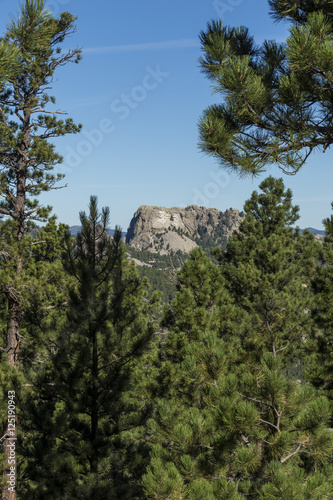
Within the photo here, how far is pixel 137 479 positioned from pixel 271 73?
7684 millimetres

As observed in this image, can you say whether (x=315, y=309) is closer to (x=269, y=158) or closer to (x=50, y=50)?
(x=269, y=158)

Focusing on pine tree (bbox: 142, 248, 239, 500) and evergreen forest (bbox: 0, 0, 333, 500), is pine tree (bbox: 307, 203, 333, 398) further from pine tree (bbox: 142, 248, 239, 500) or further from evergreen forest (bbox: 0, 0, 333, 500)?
pine tree (bbox: 142, 248, 239, 500)

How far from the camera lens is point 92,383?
7.49 meters

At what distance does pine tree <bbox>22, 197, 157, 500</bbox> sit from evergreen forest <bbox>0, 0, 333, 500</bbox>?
28 millimetres

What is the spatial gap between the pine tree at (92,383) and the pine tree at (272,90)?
291 cm

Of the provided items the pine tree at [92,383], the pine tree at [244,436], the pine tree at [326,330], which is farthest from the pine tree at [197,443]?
the pine tree at [326,330]

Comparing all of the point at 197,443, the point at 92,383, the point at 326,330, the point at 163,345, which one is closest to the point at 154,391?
the point at 163,345

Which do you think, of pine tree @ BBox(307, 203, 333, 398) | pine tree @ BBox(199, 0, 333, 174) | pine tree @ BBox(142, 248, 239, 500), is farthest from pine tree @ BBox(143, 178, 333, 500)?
pine tree @ BBox(307, 203, 333, 398)

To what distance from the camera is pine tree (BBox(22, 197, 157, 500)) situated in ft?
23.1

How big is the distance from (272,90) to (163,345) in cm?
629

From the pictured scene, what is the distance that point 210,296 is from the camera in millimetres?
9617

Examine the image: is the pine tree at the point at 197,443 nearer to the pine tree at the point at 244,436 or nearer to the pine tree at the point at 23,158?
the pine tree at the point at 244,436

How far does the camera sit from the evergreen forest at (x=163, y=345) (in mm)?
3627

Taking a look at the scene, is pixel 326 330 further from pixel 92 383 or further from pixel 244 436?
pixel 244 436
